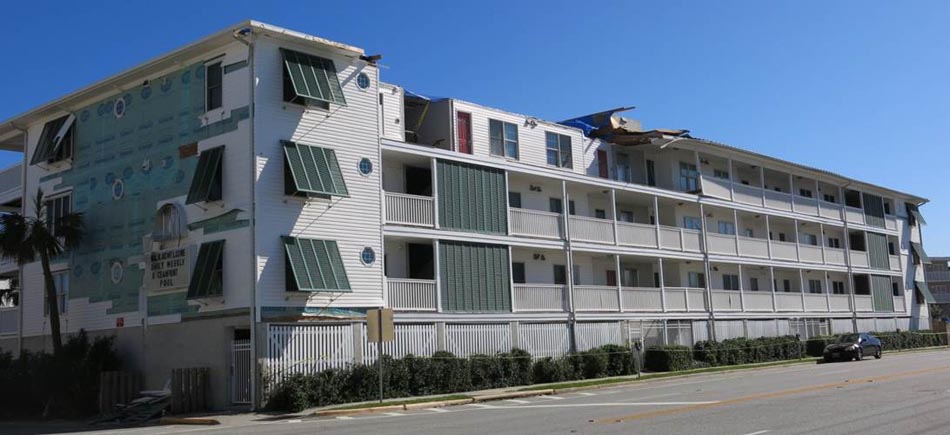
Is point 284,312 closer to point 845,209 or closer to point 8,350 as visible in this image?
point 8,350

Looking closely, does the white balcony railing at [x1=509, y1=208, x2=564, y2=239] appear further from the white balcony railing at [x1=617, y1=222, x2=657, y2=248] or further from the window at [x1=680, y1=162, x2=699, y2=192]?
the window at [x1=680, y1=162, x2=699, y2=192]

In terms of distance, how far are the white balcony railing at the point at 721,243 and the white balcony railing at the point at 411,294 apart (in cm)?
1927

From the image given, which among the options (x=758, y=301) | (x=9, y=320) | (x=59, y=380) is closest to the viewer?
(x=59, y=380)

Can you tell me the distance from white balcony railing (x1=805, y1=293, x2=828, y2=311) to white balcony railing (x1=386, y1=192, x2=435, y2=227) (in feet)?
95.1

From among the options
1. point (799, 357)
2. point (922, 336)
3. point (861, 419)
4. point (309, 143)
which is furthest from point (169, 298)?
point (922, 336)

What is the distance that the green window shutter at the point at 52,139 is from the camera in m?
33.2

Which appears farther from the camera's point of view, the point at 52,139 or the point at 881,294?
the point at 881,294

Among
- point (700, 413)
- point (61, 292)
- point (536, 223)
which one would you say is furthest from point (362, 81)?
point (700, 413)

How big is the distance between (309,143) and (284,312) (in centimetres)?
535

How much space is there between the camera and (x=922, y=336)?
195 feet

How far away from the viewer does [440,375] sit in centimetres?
2811

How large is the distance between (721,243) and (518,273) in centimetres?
1448

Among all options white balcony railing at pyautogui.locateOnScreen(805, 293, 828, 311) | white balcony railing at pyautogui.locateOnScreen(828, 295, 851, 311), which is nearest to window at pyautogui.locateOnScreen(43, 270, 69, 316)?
white balcony railing at pyautogui.locateOnScreen(805, 293, 828, 311)

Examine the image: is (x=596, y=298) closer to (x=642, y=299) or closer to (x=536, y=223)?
(x=642, y=299)
